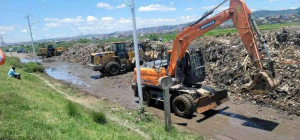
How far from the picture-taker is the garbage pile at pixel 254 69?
9.62 metres

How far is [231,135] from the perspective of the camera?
7426mm

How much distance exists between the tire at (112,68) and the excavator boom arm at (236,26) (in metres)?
9.52

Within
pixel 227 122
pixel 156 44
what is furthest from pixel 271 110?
pixel 156 44

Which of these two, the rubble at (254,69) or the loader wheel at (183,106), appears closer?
the loader wheel at (183,106)

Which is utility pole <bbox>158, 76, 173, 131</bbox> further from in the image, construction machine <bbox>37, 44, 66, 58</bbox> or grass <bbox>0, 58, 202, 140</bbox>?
construction machine <bbox>37, 44, 66, 58</bbox>

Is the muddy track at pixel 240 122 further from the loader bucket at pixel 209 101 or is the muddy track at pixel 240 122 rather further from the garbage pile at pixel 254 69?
the garbage pile at pixel 254 69

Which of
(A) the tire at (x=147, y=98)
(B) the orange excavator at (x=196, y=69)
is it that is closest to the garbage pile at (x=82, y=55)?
(A) the tire at (x=147, y=98)

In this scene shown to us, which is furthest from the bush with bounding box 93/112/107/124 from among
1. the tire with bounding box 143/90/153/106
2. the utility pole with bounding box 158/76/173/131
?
the tire with bounding box 143/90/153/106

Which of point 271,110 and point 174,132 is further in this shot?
point 271,110

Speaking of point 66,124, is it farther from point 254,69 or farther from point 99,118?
point 254,69

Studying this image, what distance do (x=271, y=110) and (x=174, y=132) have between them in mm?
4322

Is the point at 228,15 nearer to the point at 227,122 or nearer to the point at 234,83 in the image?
the point at 227,122

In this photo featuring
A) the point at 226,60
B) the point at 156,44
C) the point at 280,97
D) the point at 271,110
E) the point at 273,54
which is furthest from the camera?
the point at 156,44

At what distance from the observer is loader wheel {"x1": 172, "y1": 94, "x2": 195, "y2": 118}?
28.2 feet
